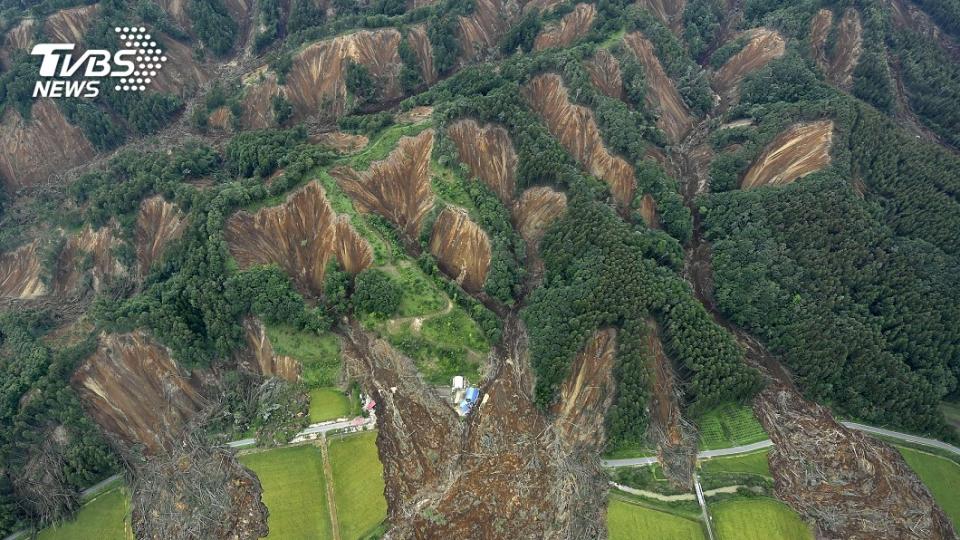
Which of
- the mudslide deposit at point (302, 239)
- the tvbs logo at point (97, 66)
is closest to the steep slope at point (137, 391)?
the mudslide deposit at point (302, 239)

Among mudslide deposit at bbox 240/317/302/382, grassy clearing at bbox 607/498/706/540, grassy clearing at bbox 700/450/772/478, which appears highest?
mudslide deposit at bbox 240/317/302/382

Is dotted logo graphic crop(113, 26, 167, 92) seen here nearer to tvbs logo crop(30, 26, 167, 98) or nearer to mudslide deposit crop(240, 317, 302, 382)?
tvbs logo crop(30, 26, 167, 98)

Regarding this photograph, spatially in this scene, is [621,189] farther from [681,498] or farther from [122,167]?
[122,167]

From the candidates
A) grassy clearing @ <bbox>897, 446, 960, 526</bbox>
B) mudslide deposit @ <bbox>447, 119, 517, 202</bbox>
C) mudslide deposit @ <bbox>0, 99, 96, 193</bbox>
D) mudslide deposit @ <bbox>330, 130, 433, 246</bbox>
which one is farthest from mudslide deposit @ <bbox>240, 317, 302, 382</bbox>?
grassy clearing @ <bbox>897, 446, 960, 526</bbox>

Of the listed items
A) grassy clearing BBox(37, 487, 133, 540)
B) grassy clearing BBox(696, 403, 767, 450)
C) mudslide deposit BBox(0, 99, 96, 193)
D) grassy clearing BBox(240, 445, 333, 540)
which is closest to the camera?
grassy clearing BBox(240, 445, 333, 540)

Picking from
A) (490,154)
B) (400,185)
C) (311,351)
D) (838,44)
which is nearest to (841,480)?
(490,154)

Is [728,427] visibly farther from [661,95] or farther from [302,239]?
[302,239]
